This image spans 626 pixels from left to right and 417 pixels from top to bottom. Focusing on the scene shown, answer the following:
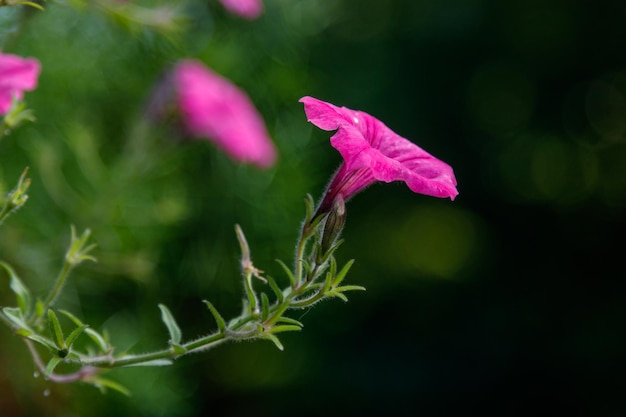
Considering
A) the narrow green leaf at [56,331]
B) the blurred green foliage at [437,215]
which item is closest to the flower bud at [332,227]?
the narrow green leaf at [56,331]

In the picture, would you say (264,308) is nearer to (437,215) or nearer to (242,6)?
(242,6)

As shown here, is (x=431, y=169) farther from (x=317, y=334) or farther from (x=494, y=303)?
(x=494, y=303)

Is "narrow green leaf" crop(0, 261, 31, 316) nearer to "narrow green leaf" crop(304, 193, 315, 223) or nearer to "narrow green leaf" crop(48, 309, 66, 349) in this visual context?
"narrow green leaf" crop(48, 309, 66, 349)

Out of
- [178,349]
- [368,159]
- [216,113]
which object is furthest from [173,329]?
[216,113]

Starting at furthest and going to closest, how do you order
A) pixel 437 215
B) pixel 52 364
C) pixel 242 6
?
1. pixel 437 215
2. pixel 242 6
3. pixel 52 364

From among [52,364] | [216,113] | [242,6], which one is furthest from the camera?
[216,113]

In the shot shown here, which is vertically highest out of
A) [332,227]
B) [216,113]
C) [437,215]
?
[332,227]

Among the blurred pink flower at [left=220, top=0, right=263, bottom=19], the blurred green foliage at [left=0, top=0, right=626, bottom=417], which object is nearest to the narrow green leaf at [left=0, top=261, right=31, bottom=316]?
the blurred pink flower at [left=220, top=0, right=263, bottom=19]
